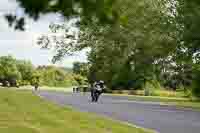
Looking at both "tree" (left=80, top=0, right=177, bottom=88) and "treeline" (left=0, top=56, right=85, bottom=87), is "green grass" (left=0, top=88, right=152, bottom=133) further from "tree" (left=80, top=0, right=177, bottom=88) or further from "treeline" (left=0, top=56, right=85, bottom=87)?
"treeline" (left=0, top=56, right=85, bottom=87)

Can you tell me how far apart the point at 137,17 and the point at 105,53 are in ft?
53.3

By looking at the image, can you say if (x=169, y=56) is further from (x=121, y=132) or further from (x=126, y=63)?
(x=121, y=132)

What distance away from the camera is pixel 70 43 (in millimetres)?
57844

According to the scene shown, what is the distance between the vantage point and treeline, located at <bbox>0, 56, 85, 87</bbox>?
10488 cm

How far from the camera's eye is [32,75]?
108 metres

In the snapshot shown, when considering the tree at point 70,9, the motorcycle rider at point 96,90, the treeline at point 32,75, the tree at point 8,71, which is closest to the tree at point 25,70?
the treeline at point 32,75

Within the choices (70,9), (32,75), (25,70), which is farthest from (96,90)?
(25,70)

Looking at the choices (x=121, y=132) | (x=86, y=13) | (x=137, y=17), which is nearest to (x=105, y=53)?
(x=137, y=17)

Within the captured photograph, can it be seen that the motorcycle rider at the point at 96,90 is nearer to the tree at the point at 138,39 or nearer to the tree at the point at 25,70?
the tree at the point at 138,39

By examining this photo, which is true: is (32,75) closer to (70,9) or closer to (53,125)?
(53,125)

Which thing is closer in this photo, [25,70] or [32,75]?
[32,75]

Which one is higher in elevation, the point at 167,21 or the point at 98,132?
the point at 167,21

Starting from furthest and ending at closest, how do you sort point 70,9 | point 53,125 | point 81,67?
point 81,67, point 53,125, point 70,9

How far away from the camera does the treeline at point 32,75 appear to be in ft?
344
